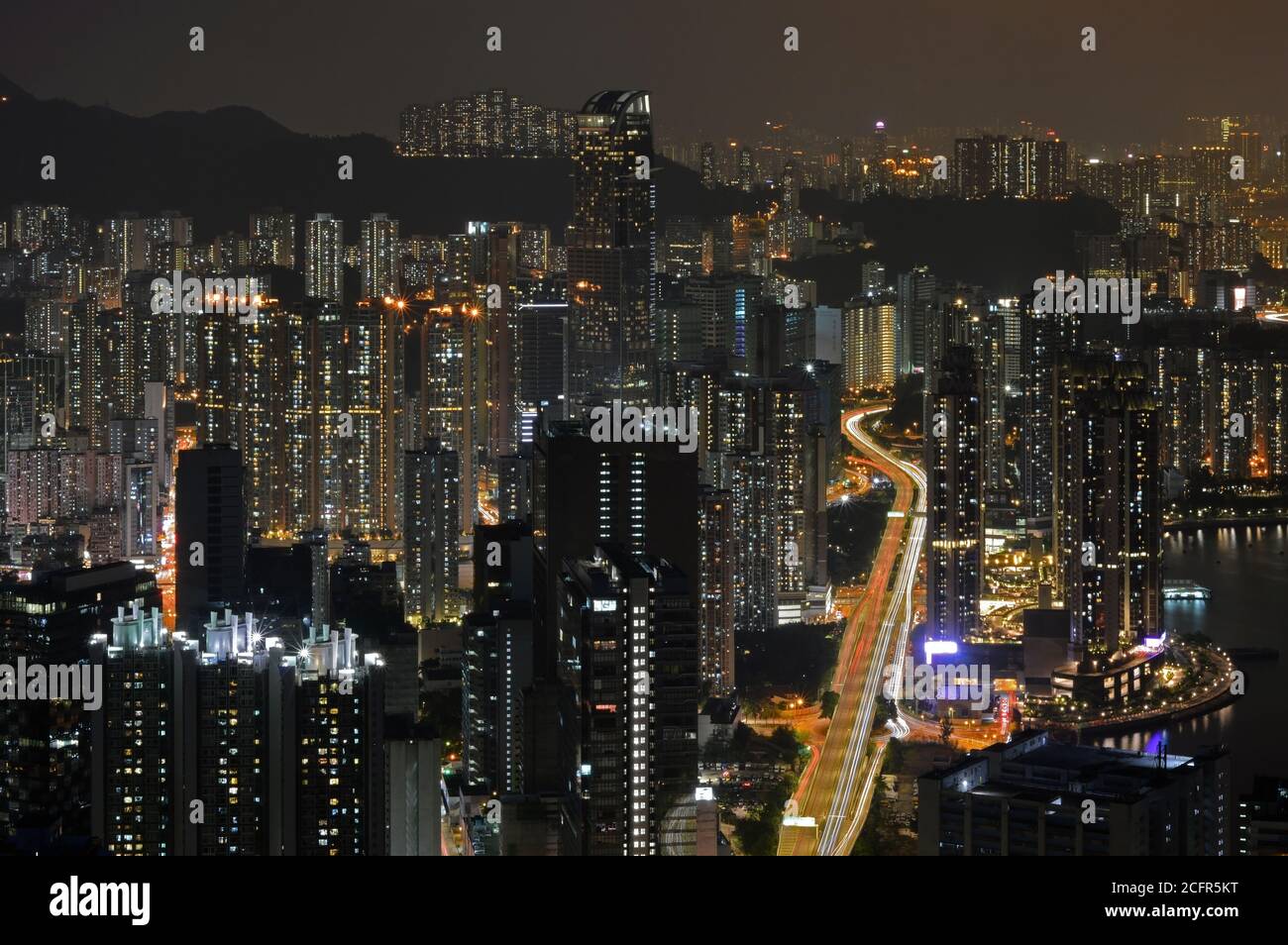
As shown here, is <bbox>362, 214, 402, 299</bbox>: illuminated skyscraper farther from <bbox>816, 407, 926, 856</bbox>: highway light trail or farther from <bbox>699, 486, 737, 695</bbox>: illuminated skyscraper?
<bbox>816, 407, 926, 856</bbox>: highway light trail
